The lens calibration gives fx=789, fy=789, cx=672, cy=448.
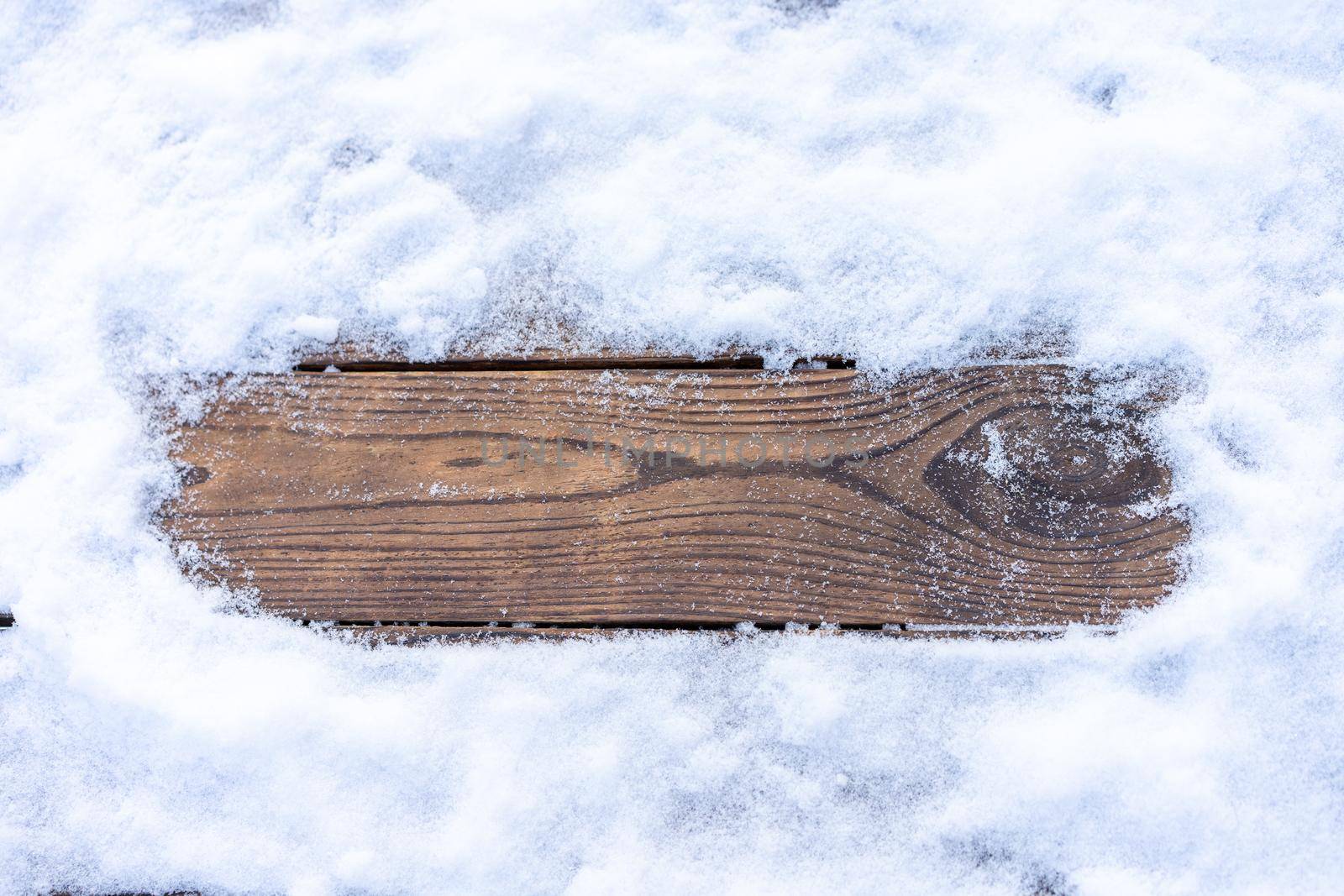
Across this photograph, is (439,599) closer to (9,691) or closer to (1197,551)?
(9,691)

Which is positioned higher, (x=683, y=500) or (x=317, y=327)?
(x=317, y=327)

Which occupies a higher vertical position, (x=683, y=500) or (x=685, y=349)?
(x=685, y=349)

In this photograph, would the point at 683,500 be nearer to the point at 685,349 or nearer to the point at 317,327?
the point at 685,349

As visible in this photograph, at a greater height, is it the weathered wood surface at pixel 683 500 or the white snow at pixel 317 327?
the white snow at pixel 317 327

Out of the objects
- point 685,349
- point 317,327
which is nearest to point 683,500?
point 685,349

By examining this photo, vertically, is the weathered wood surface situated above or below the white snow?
below
